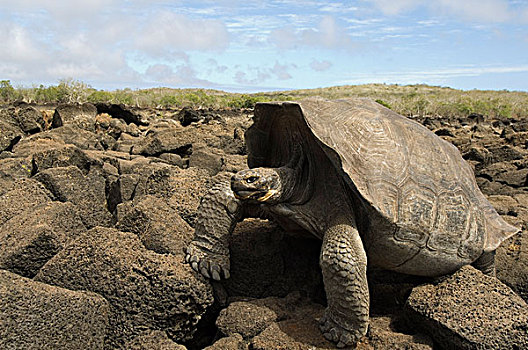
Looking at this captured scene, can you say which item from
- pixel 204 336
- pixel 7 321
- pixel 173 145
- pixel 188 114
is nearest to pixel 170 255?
pixel 204 336

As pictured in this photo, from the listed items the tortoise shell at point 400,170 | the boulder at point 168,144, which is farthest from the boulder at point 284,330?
the boulder at point 168,144

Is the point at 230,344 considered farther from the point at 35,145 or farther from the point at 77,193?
the point at 35,145

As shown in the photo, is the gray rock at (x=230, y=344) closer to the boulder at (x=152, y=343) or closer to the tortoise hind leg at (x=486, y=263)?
the boulder at (x=152, y=343)

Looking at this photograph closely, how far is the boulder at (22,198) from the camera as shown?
3.50m

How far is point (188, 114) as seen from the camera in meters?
14.3

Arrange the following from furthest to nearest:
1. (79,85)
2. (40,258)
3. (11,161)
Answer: (79,85) → (11,161) → (40,258)

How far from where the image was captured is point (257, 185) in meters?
2.80

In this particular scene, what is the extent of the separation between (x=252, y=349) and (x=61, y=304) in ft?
3.54

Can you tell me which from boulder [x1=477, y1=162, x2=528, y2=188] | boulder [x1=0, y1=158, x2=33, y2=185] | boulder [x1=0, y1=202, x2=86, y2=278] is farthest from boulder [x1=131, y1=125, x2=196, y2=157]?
boulder [x1=477, y1=162, x2=528, y2=188]

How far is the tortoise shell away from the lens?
2777mm

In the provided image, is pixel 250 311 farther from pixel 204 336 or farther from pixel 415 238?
pixel 415 238

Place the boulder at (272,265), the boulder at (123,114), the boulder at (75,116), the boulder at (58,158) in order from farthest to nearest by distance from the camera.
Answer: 1. the boulder at (123,114)
2. the boulder at (75,116)
3. the boulder at (58,158)
4. the boulder at (272,265)

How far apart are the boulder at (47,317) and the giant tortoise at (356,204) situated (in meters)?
0.70

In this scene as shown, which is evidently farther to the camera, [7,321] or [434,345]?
[434,345]
